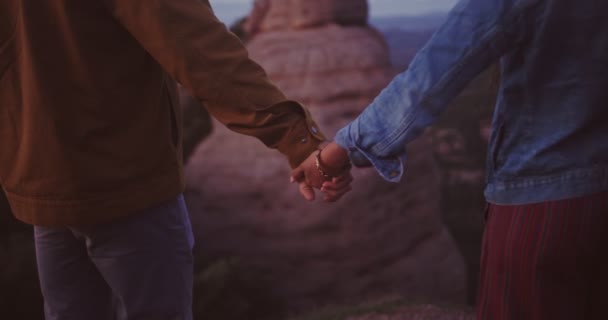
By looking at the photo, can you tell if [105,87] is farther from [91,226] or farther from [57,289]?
[57,289]

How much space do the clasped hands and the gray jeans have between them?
0.33m

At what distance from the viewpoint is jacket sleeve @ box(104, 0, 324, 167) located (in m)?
1.20

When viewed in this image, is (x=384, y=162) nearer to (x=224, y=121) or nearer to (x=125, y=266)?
(x=224, y=121)

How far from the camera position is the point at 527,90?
111 centimetres

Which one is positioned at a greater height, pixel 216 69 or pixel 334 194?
pixel 216 69

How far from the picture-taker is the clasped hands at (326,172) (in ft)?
4.68

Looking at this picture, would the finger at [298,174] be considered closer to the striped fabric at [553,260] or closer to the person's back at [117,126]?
the person's back at [117,126]

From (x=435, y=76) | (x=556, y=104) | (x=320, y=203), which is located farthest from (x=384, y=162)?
(x=320, y=203)

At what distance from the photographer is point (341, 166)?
1484 mm

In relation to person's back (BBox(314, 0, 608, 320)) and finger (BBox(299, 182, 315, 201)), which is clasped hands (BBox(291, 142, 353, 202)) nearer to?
finger (BBox(299, 182, 315, 201))

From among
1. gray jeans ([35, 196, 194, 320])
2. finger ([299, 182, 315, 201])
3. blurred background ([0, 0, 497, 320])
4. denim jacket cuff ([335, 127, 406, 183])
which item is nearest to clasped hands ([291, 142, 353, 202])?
finger ([299, 182, 315, 201])

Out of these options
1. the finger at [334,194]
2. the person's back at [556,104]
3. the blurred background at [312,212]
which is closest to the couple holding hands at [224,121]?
the person's back at [556,104]

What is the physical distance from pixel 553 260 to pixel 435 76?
0.41m

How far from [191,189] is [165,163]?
454cm
